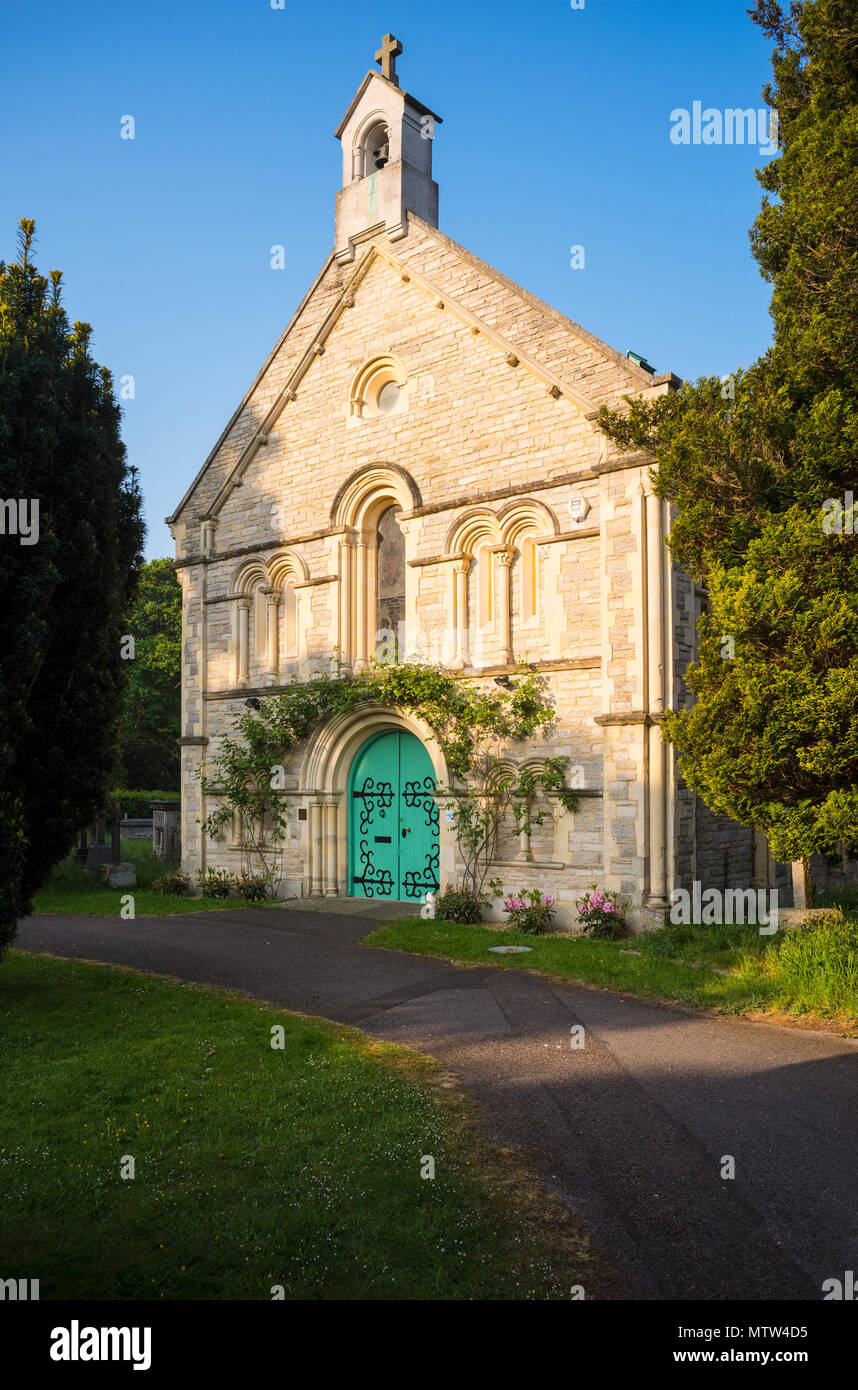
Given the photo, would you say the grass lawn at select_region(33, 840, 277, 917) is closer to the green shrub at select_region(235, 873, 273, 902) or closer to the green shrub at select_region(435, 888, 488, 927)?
the green shrub at select_region(235, 873, 273, 902)

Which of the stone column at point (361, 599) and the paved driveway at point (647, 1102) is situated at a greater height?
the stone column at point (361, 599)

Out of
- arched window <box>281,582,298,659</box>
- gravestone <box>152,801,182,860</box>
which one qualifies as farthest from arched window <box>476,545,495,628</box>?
gravestone <box>152,801,182,860</box>

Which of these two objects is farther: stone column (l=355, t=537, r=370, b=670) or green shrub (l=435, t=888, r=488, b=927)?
stone column (l=355, t=537, r=370, b=670)

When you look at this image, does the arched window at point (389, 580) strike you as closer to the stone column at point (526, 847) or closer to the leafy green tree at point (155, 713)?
the stone column at point (526, 847)

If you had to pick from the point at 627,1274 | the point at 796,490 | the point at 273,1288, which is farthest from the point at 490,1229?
the point at 796,490

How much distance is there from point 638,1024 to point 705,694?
3380 millimetres

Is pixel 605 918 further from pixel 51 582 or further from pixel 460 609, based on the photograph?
pixel 51 582

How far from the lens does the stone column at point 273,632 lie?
17297 mm

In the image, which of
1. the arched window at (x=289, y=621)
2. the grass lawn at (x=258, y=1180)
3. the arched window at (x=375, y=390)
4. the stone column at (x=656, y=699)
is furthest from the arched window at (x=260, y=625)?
the grass lawn at (x=258, y=1180)

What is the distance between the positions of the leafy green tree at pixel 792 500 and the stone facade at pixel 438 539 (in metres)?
2.95

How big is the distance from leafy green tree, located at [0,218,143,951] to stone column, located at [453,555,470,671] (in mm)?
6073

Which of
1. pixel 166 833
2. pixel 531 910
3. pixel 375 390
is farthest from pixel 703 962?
pixel 166 833

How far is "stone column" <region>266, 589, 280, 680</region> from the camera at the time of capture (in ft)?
56.7

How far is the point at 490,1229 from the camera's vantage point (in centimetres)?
422
